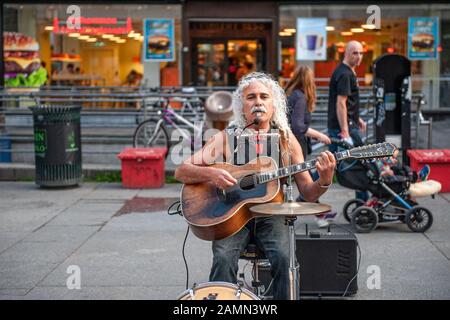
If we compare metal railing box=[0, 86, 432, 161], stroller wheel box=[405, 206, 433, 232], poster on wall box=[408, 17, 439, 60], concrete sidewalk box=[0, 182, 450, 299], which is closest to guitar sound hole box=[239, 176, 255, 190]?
concrete sidewalk box=[0, 182, 450, 299]

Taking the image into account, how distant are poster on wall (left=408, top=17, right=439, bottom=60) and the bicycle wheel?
6.29 metres

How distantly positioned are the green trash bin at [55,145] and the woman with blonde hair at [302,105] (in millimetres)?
4023

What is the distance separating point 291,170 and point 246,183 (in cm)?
35

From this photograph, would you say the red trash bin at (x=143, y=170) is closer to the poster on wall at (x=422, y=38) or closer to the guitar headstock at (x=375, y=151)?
the poster on wall at (x=422, y=38)

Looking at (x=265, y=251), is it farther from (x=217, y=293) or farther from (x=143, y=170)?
(x=143, y=170)

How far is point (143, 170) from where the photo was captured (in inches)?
475

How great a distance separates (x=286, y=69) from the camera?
57.3ft

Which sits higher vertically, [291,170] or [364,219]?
[291,170]

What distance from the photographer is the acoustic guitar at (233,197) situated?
4965 millimetres

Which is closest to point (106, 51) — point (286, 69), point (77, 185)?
point (286, 69)

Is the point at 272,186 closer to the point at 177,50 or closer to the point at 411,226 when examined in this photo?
the point at 411,226

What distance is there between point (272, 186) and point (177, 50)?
41.3ft

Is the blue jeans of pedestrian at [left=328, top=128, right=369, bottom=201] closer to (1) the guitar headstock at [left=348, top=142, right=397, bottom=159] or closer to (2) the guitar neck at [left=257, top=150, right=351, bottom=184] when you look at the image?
(2) the guitar neck at [left=257, top=150, right=351, bottom=184]

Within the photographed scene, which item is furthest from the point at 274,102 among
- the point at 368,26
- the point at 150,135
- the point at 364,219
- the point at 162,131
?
the point at 368,26
